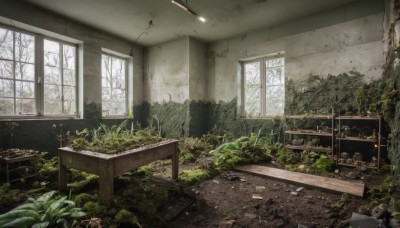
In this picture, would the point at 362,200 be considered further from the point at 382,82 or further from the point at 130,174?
the point at 130,174

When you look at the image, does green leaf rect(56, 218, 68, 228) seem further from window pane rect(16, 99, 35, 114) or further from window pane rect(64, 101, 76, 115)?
window pane rect(64, 101, 76, 115)

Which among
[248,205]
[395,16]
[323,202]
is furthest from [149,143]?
[395,16]

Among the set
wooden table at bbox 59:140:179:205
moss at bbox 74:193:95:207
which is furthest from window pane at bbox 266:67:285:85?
moss at bbox 74:193:95:207

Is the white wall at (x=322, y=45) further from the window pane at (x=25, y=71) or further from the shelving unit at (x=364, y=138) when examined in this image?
the window pane at (x=25, y=71)

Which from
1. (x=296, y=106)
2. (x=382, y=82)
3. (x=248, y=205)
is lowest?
(x=248, y=205)

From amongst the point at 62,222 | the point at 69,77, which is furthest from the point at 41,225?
the point at 69,77

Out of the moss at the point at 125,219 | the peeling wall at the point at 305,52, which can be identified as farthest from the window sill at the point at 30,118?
the peeling wall at the point at 305,52

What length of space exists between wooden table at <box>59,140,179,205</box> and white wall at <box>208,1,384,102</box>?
13.6ft

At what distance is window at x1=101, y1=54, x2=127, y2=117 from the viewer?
5977mm

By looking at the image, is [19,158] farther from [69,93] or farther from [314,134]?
[314,134]

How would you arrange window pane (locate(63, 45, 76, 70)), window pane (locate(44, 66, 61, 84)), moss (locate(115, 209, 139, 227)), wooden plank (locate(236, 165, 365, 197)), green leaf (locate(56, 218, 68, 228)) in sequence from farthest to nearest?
window pane (locate(63, 45, 76, 70)) < window pane (locate(44, 66, 61, 84)) < wooden plank (locate(236, 165, 365, 197)) < moss (locate(115, 209, 139, 227)) < green leaf (locate(56, 218, 68, 228))

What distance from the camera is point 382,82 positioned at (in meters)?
4.04

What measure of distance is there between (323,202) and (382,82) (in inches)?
114

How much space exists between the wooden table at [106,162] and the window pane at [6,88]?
8.75 ft
